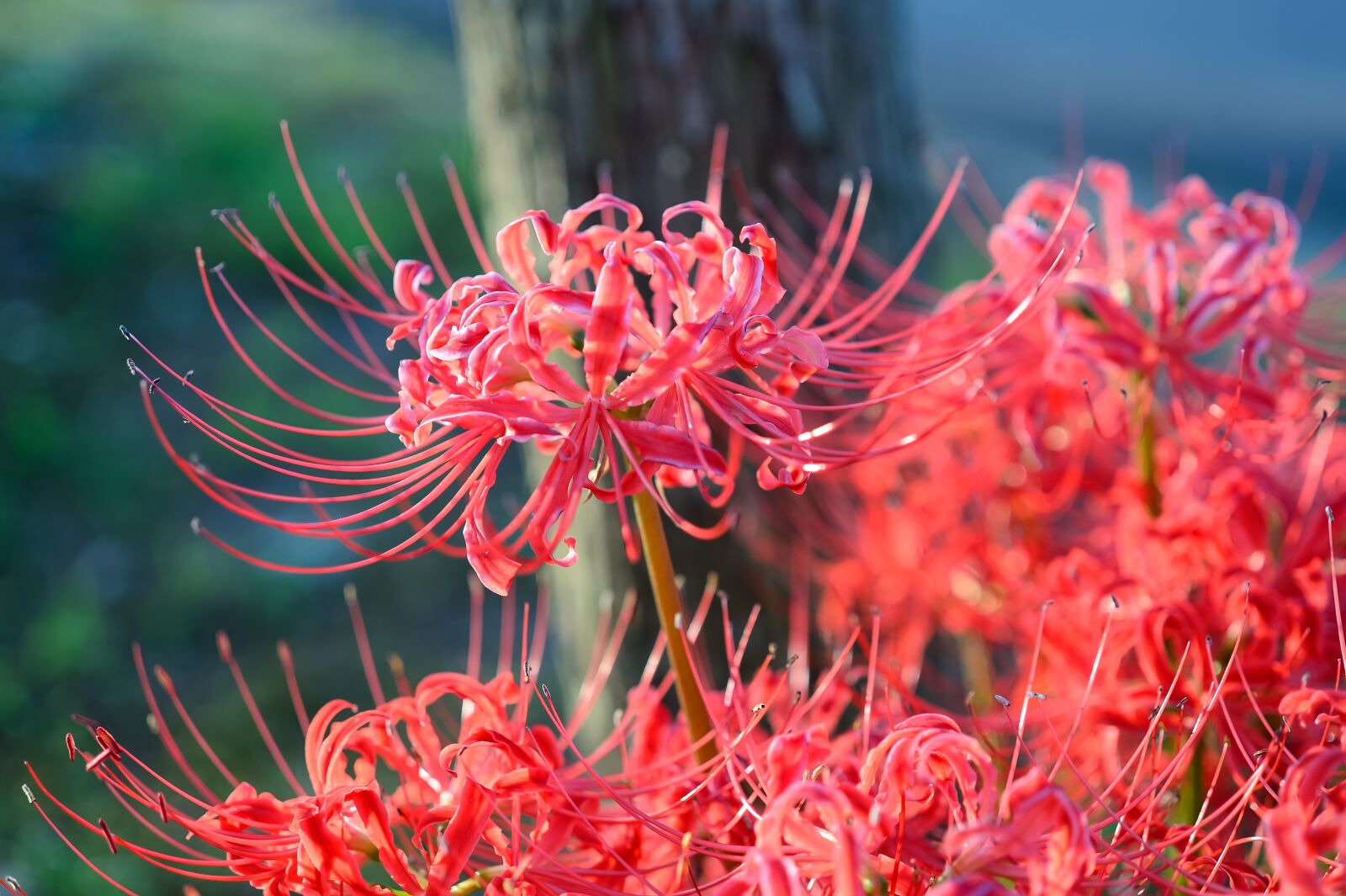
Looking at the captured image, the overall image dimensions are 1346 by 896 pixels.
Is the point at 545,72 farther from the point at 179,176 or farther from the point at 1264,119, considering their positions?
the point at 1264,119

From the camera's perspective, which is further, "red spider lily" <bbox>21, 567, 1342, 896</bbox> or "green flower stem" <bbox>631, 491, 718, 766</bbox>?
"green flower stem" <bbox>631, 491, 718, 766</bbox>

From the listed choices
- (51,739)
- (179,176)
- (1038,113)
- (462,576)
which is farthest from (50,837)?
(1038,113)

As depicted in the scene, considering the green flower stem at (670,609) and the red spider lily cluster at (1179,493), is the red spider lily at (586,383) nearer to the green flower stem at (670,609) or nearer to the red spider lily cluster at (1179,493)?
the green flower stem at (670,609)

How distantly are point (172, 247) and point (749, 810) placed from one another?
3.30m

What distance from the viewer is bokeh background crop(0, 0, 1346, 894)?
2.23m

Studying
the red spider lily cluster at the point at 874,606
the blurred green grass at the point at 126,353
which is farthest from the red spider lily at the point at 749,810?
the blurred green grass at the point at 126,353

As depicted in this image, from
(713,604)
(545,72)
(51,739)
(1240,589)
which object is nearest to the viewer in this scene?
(1240,589)

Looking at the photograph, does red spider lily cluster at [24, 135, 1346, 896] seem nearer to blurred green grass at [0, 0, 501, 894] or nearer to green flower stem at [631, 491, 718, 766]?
green flower stem at [631, 491, 718, 766]

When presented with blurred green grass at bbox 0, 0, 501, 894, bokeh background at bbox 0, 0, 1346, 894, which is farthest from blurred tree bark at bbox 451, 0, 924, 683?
blurred green grass at bbox 0, 0, 501, 894

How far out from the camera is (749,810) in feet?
2.09

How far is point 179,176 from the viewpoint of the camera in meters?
3.62

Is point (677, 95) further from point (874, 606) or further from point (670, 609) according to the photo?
point (670, 609)

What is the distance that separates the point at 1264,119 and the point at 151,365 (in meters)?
5.30

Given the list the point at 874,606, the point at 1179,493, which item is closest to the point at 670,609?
the point at 874,606
